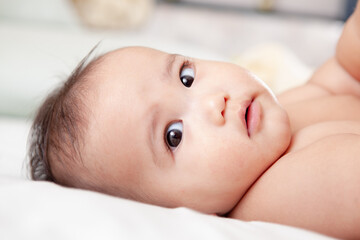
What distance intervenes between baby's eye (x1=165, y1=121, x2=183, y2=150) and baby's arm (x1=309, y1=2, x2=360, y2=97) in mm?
508

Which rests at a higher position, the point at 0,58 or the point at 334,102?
the point at 334,102

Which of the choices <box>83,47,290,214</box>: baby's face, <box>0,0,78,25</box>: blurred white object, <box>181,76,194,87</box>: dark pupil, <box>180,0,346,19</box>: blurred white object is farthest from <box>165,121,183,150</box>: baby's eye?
<box>180,0,346,19</box>: blurred white object

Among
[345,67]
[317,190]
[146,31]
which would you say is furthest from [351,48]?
[146,31]

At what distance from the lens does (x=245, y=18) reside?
3.29m

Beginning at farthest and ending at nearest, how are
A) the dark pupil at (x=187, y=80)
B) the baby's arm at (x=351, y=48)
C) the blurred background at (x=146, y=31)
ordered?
the blurred background at (x=146, y=31) → the baby's arm at (x=351, y=48) → the dark pupil at (x=187, y=80)

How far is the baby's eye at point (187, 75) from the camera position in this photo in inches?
38.1

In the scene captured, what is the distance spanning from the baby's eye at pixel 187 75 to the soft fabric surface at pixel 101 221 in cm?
33

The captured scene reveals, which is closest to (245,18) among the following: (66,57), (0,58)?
(66,57)

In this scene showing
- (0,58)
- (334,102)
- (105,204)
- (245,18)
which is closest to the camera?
(105,204)

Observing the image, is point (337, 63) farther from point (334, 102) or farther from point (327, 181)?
point (327, 181)

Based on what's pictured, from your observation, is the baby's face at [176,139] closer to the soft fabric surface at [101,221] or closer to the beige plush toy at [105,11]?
the soft fabric surface at [101,221]

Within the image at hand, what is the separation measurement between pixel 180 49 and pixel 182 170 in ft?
3.81

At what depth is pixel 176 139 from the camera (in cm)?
90

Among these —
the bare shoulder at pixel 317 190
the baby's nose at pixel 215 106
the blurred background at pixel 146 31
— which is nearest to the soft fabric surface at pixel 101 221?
the bare shoulder at pixel 317 190
